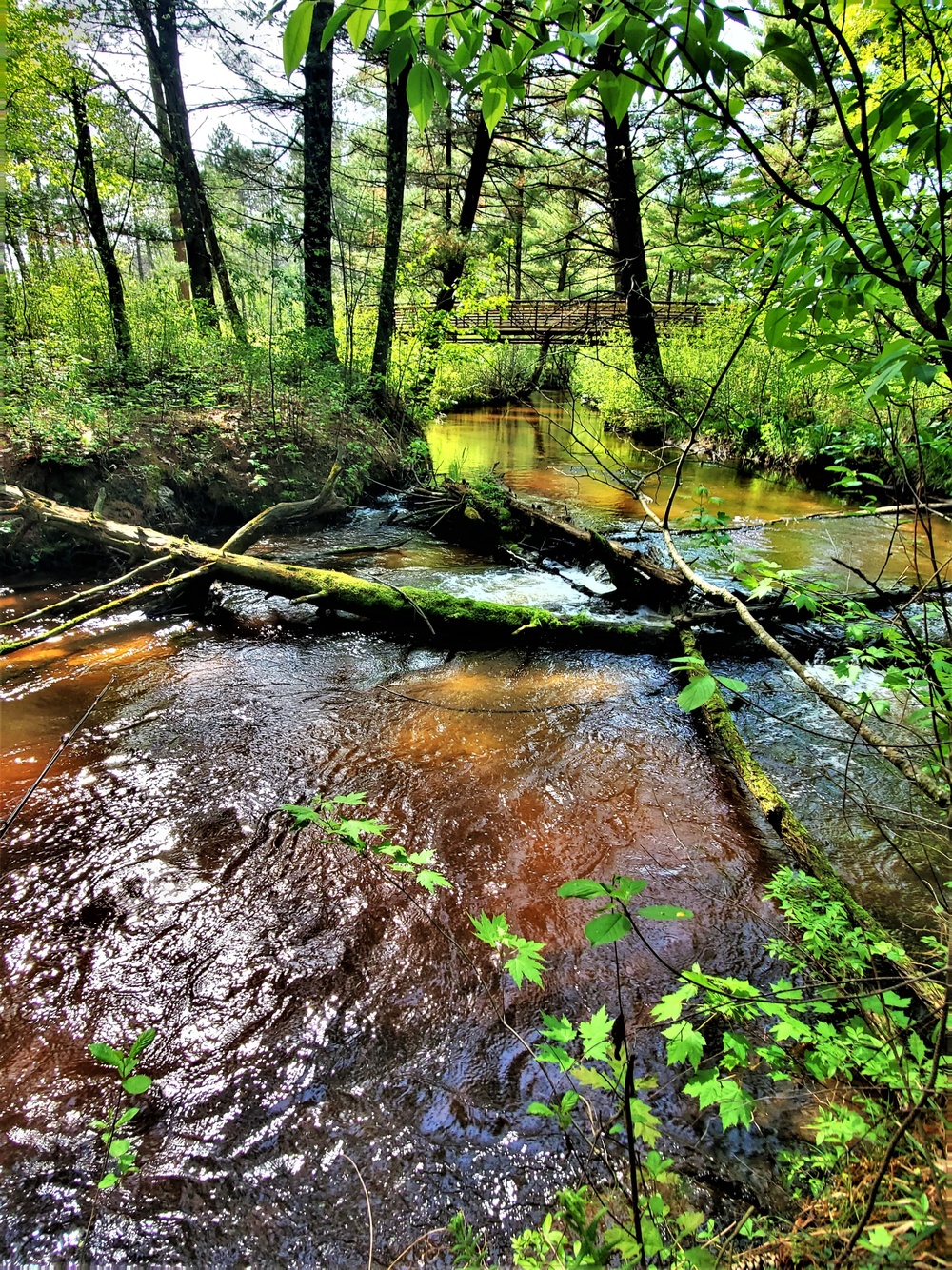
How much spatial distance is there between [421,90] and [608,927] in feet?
6.15

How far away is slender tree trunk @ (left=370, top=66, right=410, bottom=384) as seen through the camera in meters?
10.8

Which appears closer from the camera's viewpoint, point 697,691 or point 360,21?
point 360,21

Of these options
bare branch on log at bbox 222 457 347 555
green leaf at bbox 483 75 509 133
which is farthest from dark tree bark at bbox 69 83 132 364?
green leaf at bbox 483 75 509 133

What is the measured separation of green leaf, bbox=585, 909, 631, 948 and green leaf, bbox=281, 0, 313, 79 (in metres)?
1.70

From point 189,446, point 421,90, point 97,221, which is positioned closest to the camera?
point 421,90

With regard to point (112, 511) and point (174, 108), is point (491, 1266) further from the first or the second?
point (174, 108)

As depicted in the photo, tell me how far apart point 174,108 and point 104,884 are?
47.1 ft

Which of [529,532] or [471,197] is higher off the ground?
[471,197]

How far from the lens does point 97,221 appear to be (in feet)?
30.5

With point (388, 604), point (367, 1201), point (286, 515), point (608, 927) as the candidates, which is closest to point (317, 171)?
point (286, 515)

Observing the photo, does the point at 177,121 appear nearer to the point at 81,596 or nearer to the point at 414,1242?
the point at 81,596

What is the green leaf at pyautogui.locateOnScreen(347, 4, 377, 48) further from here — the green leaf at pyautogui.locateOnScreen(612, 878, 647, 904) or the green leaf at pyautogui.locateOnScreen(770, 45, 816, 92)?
the green leaf at pyautogui.locateOnScreen(612, 878, 647, 904)

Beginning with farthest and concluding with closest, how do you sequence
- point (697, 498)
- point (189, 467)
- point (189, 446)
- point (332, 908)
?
point (697, 498)
point (189, 446)
point (189, 467)
point (332, 908)

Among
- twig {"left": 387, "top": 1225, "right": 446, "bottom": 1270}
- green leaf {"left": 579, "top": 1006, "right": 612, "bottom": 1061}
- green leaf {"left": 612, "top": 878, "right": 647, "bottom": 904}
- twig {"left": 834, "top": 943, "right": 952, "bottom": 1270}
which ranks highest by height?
green leaf {"left": 612, "top": 878, "right": 647, "bottom": 904}
